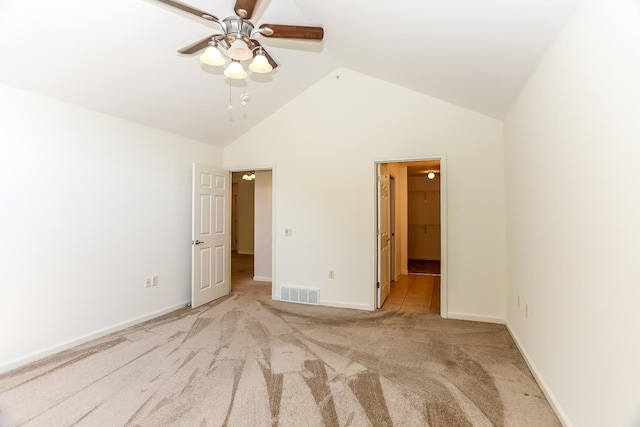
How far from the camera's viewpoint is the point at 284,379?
2445 mm

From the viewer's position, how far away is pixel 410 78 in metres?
3.68

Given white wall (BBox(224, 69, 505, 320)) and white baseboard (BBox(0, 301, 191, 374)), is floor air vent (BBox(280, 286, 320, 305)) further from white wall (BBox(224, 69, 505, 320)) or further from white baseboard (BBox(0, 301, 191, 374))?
white baseboard (BBox(0, 301, 191, 374))

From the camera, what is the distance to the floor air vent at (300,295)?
4512 mm

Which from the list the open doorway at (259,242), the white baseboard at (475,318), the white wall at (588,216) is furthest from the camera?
the open doorway at (259,242)

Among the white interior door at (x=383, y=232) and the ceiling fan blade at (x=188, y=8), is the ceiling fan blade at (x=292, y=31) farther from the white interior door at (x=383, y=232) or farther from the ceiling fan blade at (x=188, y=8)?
the white interior door at (x=383, y=232)

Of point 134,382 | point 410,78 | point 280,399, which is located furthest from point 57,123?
point 410,78

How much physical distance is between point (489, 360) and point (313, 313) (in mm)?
2090

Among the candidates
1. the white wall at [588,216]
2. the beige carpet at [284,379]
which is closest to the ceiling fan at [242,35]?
the white wall at [588,216]

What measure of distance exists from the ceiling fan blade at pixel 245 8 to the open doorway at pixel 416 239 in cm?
272

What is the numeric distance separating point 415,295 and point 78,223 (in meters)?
4.54

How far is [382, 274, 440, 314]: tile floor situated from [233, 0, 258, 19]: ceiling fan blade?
3738 millimetres

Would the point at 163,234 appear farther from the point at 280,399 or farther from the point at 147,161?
the point at 280,399

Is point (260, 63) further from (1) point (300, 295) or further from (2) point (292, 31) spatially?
(1) point (300, 295)

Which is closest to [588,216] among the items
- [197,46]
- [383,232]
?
[197,46]
